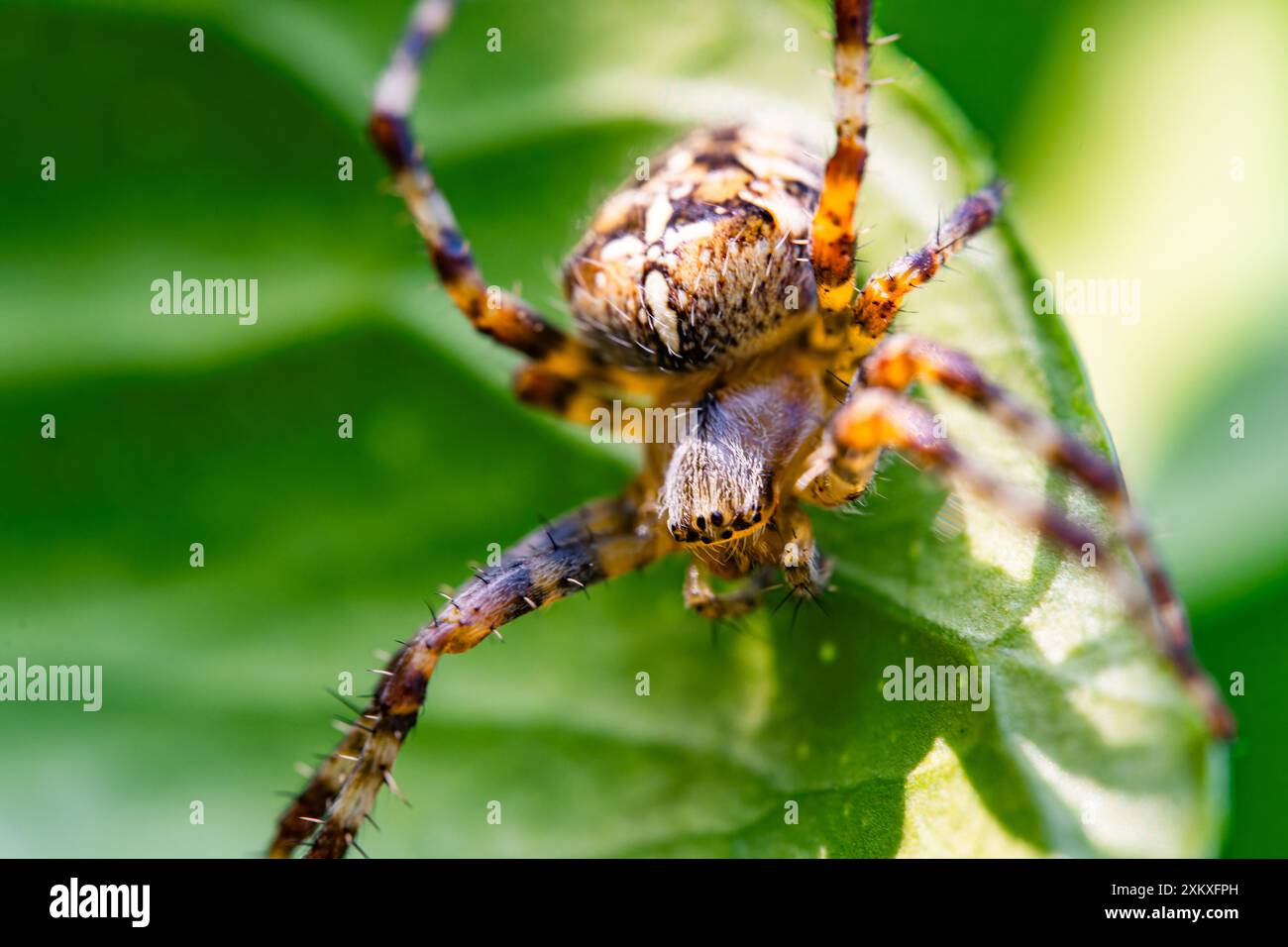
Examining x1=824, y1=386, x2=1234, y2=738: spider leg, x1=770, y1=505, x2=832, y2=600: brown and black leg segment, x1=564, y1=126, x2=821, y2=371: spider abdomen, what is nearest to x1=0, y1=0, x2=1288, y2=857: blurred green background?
x1=564, y1=126, x2=821, y2=371: spider abdomen

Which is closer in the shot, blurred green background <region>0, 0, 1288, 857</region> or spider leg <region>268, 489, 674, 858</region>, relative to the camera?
spider leg <region>268, 489, 674, 858</region>

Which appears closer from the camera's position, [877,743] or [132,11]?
[877,743]

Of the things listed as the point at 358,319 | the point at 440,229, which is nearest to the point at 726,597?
the point at 440,229

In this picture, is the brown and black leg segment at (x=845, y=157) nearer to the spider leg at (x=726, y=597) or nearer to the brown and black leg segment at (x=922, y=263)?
the brown and black leg segment at (x=922, y=263)

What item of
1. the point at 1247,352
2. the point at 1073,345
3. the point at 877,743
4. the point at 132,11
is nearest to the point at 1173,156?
the point at 1247,352

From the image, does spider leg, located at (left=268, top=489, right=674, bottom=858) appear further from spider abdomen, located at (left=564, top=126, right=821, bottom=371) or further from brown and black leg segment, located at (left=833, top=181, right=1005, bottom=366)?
brown and black leg segment, located at (left=833, top=181, right=1005, bottom=366)

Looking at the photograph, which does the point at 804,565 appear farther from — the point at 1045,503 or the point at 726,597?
the point at 1045,503

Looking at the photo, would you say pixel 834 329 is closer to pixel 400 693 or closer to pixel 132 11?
pixel 400 693

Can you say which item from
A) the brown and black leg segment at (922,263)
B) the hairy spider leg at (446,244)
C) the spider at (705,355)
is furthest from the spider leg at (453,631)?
the brown and black leg segment at (922,263)
